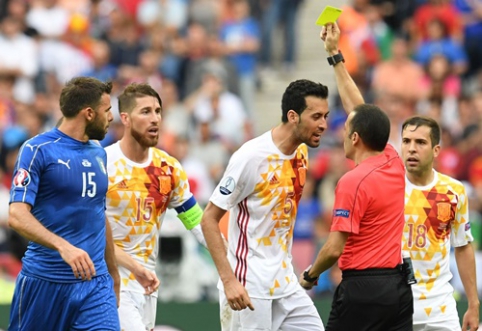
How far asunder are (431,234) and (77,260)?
122 inches

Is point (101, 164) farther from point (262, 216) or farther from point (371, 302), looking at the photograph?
point (371, 302)

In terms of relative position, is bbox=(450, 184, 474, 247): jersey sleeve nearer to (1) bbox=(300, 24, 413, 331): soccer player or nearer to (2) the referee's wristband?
(1) bbox=(300, 24, 413, 331): soccer player

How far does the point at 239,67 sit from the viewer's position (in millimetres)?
18609

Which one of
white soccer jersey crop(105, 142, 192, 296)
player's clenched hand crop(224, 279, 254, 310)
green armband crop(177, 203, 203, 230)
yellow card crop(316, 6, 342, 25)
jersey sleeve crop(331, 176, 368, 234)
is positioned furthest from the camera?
green armband crop(177, 203, 203, 230)

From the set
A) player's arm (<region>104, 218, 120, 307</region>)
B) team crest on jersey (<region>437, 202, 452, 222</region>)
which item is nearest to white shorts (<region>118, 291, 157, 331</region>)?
player's arm (<region>104, 218, 120, 307</region>)

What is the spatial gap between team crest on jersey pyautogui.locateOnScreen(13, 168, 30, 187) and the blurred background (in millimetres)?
7241

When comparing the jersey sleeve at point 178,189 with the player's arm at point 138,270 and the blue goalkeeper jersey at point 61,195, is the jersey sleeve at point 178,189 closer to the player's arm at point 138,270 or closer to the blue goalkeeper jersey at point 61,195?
the player's arm at point 138,270

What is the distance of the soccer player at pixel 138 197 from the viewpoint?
29.4ft

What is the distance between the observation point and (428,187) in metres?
9.26

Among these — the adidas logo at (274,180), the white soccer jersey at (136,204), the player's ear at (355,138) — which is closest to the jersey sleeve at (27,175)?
the white soccer jersey at (136,204)

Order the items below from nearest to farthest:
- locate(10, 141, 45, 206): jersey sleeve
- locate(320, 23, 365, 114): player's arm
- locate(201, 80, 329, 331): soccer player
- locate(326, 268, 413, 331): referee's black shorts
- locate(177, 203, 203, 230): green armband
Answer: locate(10, 141, 45, 206): jersey sleeve, locate(326, 268, 413, 331): referee's black shorts, locate(201, 80, 329, 331): soccer player, locate(320, 23, 365, 114): player's arm, locate(177, 203, 203, 230): green armband

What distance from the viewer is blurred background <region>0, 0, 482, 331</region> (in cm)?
1625

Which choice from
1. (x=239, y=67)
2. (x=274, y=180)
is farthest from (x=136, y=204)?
(x=239, y=67)

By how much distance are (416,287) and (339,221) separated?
157 cm
